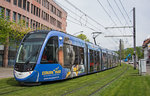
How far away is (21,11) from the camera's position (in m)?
37.1

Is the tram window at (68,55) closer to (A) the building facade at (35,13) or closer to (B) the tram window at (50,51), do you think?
(B) the tram window at (50,51)

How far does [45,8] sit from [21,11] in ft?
36.9

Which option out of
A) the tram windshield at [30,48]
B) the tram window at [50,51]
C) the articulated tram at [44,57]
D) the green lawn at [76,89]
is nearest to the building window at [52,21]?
the articulated tram at [44,57]

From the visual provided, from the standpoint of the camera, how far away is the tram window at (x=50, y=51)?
10.8 metres

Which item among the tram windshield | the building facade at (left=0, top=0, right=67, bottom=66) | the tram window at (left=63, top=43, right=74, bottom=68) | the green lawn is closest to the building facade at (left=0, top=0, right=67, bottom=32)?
the building facade at (left=0, top=0, right=67, bottom=66)

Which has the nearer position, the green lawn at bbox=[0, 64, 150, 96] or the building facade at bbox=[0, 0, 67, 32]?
the green lawn at bbox=[0, 64, 150, 96]

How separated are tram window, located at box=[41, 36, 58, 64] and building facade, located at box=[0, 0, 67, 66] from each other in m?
15.1

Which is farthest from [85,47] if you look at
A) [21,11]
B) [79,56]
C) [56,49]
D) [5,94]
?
[21,11]

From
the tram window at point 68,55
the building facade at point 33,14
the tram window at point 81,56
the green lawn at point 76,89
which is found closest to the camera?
the green lawn at point 76,89

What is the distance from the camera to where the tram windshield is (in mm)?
10414

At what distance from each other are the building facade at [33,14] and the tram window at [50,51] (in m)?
15.1

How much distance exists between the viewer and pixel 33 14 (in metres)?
41.8

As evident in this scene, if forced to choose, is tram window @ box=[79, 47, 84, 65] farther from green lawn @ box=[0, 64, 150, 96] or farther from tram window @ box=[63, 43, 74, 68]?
green lawn @ box=[0, 64, 150, 96]

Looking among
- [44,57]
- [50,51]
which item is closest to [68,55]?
[50,51]
